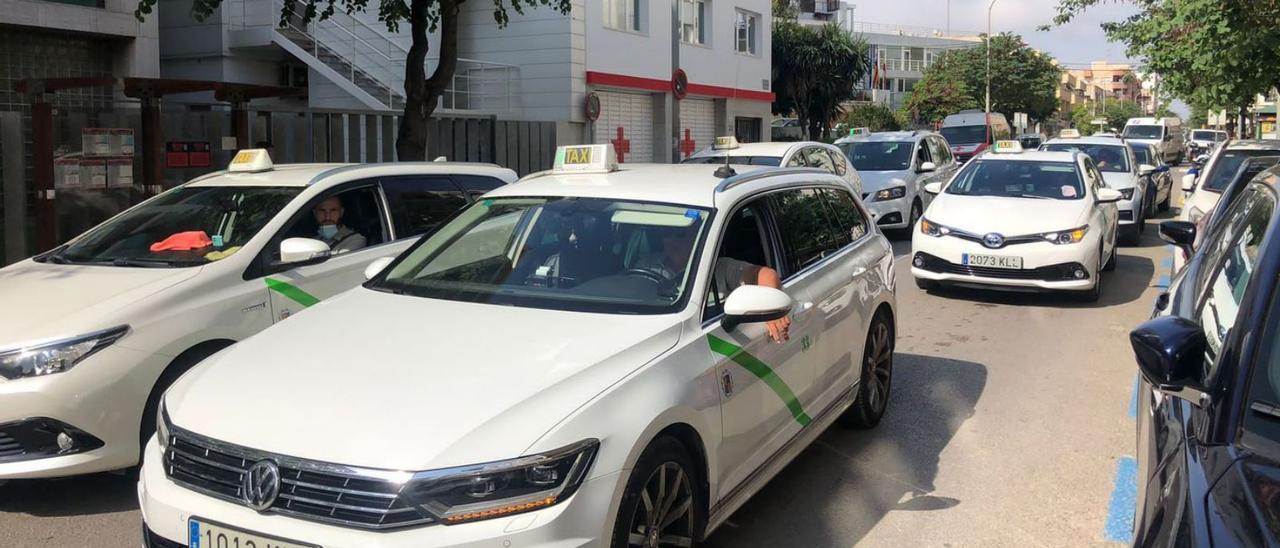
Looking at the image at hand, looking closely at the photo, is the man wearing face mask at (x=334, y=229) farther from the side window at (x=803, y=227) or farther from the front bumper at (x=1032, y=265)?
the front bumper at (x=1032, y=265)

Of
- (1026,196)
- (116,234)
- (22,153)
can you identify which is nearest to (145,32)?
(22,153)

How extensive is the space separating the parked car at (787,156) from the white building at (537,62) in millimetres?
1994

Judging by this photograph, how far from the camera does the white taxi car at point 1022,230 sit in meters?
9.98

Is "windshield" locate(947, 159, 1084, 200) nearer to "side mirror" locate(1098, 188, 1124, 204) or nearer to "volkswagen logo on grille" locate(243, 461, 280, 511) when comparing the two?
"side mirror" locate(1098, 188, 1124, 204)

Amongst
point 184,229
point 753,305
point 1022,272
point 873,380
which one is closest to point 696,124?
point 1022,272

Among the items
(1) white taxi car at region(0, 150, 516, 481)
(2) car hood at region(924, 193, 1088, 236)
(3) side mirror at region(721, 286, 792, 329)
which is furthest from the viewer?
(2) car hood at region(924, 193, 1088, 236)

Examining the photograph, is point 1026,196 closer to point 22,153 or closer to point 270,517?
point 270,517

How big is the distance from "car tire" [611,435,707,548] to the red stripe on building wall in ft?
54.1

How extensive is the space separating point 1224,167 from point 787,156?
4.95 meters

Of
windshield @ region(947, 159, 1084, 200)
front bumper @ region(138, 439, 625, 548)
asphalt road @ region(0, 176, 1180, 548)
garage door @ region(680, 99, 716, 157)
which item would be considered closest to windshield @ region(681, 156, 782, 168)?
windshield @ region(947, 159, 1084, 200)

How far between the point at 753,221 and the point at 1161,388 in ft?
7.34

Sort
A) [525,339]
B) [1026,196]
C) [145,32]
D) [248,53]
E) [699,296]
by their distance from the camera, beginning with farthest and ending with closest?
1. [248,53]
2. [145,32]
3. [1026,196]
4. [699,296]
5. [525,339]

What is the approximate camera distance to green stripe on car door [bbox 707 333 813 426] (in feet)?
13.1

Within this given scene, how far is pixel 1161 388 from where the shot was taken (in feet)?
9.46
